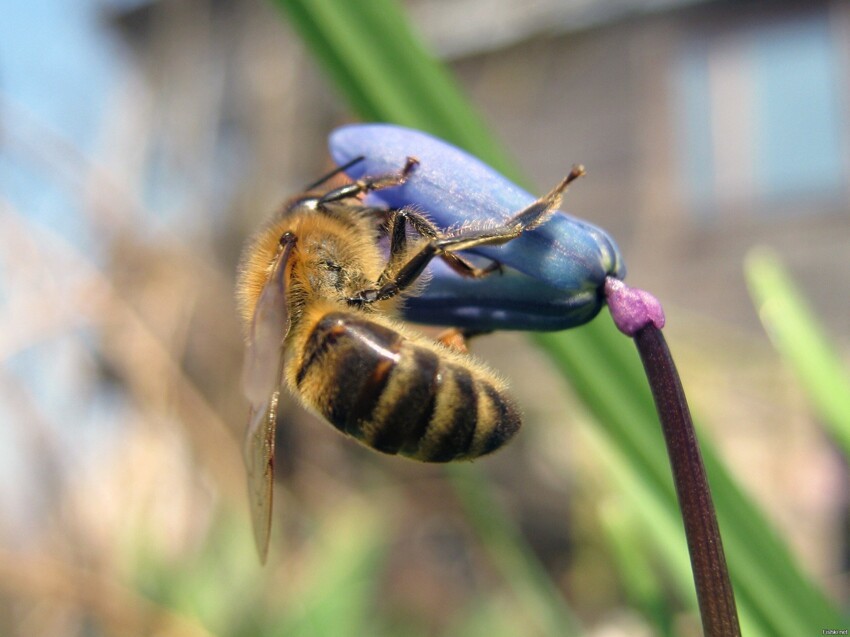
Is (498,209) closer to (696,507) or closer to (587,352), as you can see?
(587,352)

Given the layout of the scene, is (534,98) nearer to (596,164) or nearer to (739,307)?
(596,164)

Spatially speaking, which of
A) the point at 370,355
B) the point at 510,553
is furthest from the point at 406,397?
the point at 510,553

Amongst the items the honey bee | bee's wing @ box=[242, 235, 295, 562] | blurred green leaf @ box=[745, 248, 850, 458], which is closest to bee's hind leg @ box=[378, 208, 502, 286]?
the honey bee

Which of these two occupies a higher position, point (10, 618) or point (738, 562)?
point (738, 562)

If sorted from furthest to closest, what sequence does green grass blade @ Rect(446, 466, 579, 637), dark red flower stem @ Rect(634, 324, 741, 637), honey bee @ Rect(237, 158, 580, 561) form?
green grass blade @ Rect(446, 466, 579, 637), honey bee @ Rect(237, 158, 580, 561), dark red flower stem @ Rect(634, 324, 741, 637)

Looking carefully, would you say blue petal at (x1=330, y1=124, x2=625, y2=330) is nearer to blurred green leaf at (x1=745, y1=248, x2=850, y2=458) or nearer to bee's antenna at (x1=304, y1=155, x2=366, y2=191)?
bee's antenna at (x1=304, y1=155, x2=366, y2=191)

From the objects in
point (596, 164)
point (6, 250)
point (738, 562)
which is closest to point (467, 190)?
point (738, 562)
